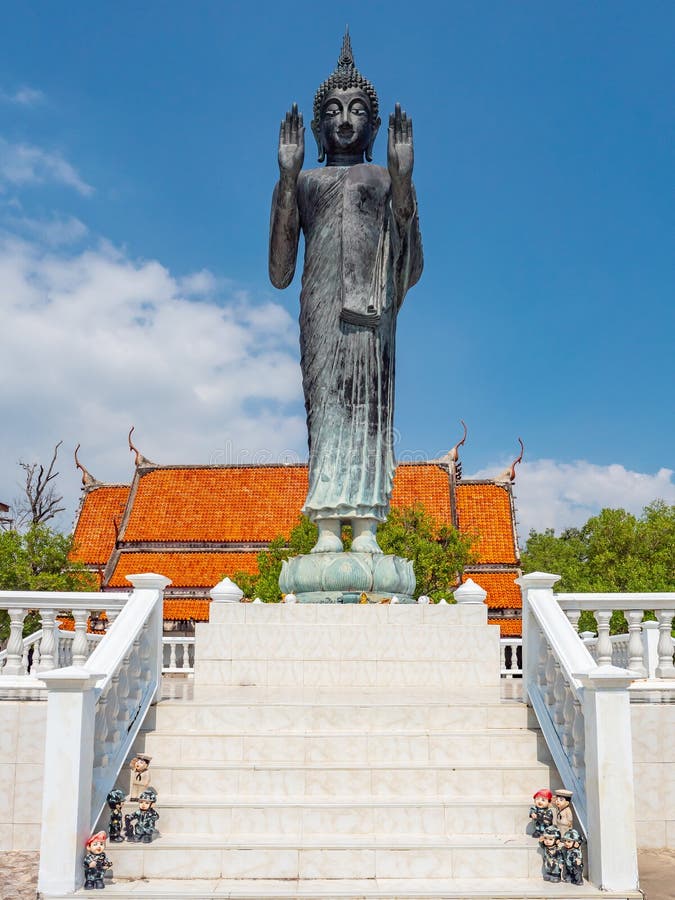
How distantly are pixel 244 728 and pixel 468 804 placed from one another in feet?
5.27

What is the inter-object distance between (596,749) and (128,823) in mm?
2742

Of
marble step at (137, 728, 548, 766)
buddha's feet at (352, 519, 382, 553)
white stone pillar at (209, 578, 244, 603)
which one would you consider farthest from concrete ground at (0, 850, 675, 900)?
buddha's feet at (352, 519, 382, 553)

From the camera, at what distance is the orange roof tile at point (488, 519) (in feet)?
80.2

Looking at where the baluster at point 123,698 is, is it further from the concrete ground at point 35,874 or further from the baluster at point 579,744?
the baluster at point 579,744

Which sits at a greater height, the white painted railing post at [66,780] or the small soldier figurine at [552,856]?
the white painted railing post at [66,780]

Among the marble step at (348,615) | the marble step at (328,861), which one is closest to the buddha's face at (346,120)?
the marble step at (348,615)

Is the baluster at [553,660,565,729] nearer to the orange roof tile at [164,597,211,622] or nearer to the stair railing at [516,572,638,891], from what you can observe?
the stair railing at [516,572,638,891]

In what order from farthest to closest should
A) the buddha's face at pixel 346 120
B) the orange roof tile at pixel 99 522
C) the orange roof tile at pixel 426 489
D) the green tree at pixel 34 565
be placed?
1. the orange roof tile at pixel 99 522
2. the orange roof tile at pixel 426 489
3. the green tree at pixel 34 565
4. the buddha's face at pixel 346 120

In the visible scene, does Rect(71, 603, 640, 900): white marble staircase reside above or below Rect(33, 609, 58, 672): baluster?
below

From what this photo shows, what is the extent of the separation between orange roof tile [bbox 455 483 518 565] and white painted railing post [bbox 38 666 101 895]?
19.8 meters

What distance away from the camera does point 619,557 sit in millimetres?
28688

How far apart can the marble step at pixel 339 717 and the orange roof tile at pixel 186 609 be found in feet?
53.5

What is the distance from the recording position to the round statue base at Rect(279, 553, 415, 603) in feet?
24.7

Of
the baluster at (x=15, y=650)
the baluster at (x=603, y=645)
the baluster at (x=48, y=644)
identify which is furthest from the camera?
the baluster at (x=48, y=644)
